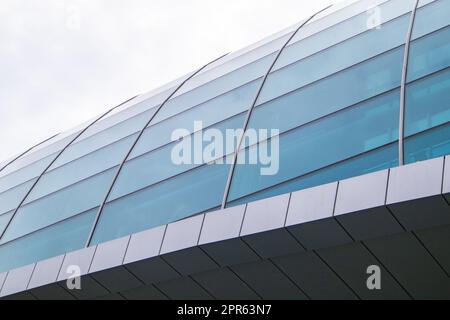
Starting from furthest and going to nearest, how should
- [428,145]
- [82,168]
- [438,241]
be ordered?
[82,168]
[428,145]
[438,241]

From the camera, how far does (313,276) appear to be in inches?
600

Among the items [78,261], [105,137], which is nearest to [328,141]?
[78,261]

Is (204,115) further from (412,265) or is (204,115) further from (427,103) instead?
(412,265)

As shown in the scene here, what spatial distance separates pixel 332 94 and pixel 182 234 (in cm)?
479

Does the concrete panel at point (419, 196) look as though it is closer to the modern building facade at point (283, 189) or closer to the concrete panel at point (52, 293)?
the modern building facade at point (283, 189)

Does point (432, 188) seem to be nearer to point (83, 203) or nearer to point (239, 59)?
point (83, 203)

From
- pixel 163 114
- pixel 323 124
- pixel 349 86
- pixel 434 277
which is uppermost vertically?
pixel 163 114

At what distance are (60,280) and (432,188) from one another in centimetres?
786

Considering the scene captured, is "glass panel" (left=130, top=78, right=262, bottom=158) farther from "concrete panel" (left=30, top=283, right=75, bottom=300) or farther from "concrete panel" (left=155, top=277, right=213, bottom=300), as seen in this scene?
"concrete panel" (left=155, top=277, right=213, bottom=300)

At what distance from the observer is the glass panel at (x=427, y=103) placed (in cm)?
1561

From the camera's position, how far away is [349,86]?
18.1 metres

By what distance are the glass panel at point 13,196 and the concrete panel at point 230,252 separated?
8973 mm

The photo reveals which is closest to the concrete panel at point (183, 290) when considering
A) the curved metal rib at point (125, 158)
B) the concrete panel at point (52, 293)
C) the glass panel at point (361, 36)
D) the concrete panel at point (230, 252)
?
the concrete panel at point (230, 252)
